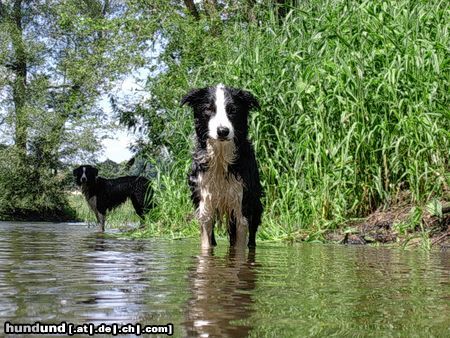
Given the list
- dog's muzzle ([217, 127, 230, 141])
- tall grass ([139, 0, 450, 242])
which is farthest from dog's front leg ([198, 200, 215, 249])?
tall grass ([139, 0, 450, 242])

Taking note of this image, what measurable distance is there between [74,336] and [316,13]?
25.3 ft

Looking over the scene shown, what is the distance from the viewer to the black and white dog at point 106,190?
17.9 metres

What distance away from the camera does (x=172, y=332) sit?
5.02 feet

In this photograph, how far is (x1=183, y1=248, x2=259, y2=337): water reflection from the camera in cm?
159

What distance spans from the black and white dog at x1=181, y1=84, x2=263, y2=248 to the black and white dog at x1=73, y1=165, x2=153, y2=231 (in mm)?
11649

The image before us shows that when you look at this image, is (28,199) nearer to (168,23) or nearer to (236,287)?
(168,23)

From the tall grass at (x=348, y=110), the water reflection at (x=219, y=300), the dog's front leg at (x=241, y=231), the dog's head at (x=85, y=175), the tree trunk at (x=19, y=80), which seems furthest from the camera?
the tree trunk at (x=19, y=80)

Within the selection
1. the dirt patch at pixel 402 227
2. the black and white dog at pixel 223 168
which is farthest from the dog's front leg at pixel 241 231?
the dirt patch at pixel 402 227

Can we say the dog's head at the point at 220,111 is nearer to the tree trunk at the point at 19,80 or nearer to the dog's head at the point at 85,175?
the dog's head at the point at 85,175

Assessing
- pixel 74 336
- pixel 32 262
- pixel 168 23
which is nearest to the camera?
pixel 74 336

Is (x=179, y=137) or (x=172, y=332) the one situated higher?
(x=179, y=137)

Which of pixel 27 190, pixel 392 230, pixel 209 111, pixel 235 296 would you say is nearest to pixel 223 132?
pixel 209 111

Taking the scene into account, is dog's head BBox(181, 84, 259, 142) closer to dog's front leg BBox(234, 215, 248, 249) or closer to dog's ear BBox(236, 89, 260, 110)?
dog's ear BBox(236, 89, 260, 110)

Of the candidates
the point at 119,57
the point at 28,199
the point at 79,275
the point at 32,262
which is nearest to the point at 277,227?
the point at 32,262
